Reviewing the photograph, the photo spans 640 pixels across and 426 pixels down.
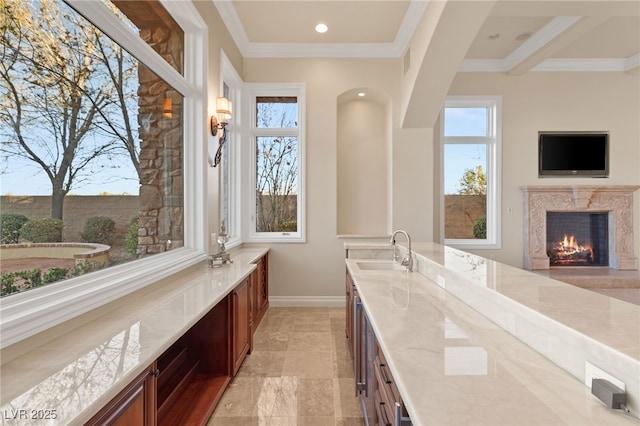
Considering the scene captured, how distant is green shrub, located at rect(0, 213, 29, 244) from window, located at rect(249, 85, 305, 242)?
3.22 metres

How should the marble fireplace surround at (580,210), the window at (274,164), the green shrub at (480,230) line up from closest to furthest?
the window at (274,164)
the marble fireplace surround at (580,210)
the green shrub at (480,230)

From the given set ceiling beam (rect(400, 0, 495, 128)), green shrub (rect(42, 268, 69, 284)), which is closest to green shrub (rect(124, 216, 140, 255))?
green shrub (rect(42, 268, 69, 284))

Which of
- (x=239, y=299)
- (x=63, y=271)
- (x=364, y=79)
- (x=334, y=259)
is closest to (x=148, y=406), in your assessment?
(x=63, y=271)

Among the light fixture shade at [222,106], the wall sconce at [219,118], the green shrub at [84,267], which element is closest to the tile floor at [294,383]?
the green shrub at [84,267]

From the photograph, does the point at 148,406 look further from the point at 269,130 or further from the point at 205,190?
the point at 269,130

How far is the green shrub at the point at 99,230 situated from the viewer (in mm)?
1741

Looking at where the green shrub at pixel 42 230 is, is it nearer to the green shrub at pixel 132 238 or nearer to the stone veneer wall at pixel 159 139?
the green shrub at pixel 132 238

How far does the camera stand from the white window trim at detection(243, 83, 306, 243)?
4.47 m

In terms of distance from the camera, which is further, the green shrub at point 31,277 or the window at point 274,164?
the window at point 274,164

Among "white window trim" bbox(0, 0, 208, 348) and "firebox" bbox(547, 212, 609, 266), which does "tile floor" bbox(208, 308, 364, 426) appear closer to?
"white window trim" bbox(0, 0, 208, 348)

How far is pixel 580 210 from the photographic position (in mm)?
5234

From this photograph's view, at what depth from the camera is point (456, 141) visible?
5.34 metres

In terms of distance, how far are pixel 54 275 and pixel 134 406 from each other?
777 mm

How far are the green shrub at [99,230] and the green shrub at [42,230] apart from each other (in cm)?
15
